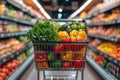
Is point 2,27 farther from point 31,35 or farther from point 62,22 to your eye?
point 31,35

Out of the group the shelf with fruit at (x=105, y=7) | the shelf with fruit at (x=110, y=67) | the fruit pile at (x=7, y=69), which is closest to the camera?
the fruit pile at (x=7, y=69)

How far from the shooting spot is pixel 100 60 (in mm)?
6605

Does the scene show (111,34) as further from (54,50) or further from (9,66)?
(54,50)

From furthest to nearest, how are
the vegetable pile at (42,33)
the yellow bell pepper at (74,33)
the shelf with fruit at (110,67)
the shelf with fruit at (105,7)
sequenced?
the shelf with fruit at (105,7)
the shelf with fruit at (110,67)
the yellow bell pepper at (74,33)
the vegetable pile at (42,33)

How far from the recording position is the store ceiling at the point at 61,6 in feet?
47.6

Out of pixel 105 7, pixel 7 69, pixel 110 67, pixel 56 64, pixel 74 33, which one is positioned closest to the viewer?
pixel 56 64

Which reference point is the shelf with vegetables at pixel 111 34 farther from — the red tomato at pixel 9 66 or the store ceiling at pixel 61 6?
the store ceiling at pixel 61 6

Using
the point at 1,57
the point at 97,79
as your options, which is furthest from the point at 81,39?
the point at 97,79

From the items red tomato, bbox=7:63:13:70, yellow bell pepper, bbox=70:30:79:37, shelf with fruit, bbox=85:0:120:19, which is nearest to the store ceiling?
shelf with fruit, bbox=85:0:120:19

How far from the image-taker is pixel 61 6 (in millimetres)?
15836

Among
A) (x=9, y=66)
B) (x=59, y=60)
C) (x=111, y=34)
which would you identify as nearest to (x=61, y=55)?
(x=59, y=60)

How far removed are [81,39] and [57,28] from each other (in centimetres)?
27

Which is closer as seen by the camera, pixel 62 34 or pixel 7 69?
pixel 62 34

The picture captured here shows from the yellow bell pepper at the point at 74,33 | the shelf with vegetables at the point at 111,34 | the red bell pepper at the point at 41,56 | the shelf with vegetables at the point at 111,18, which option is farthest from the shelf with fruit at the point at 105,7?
the red bell pepper at the point at 41,56
